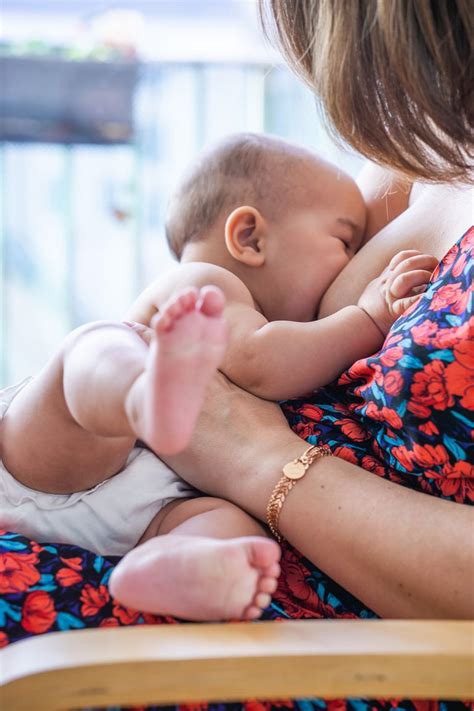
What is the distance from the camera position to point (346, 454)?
102 cm

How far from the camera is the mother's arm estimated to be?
0.85 m

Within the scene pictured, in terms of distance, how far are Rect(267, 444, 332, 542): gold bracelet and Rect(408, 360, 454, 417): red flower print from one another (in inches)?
5.2

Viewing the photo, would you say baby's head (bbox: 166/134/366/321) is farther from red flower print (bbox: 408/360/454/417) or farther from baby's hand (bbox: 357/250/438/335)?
red flower print (bbox: 408/360/454/417)

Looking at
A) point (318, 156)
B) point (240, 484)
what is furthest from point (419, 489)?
point (318, 156)

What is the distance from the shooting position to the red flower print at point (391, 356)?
960 millimetres

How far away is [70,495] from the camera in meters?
1.04

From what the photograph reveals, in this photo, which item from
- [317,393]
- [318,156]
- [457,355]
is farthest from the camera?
[318,156]

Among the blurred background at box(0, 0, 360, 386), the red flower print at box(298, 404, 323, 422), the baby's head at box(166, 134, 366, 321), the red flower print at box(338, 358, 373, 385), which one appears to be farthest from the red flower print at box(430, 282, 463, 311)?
the blurred background at box(0, 0, 360, 386)

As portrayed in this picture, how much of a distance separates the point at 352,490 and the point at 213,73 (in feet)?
9.20

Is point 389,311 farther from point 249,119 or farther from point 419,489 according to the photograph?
point 249,119

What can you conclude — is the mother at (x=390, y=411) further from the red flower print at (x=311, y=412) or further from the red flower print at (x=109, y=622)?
the red flower print at (x=109, y=622)

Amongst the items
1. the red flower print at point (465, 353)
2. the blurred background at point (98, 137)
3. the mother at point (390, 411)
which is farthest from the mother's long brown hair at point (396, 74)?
the blurred background at point (98, 137)

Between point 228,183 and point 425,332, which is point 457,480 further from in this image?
point 228,183

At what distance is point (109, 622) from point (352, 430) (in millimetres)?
370
